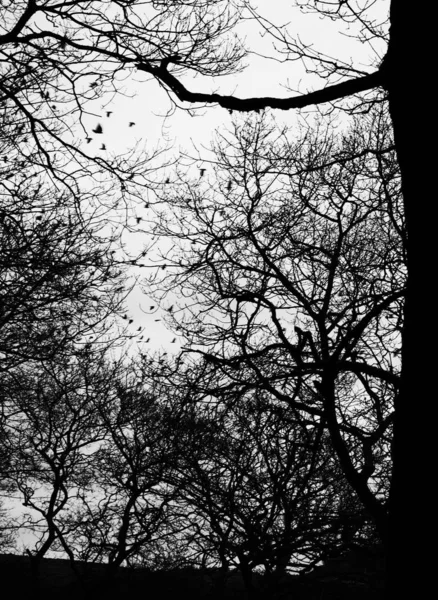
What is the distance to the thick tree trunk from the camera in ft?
8.70

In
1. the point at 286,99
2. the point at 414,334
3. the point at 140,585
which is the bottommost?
the point at 140,585

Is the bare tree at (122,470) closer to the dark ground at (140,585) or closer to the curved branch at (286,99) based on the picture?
the dark ground at (140,585)

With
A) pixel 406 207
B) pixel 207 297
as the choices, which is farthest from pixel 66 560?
pixel 406 207

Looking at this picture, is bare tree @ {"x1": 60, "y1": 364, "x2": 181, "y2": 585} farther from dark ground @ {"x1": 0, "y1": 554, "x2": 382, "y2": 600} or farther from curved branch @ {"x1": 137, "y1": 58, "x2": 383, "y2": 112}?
curved branch @ {"x1": 137, "y1": 58, "x2": 383, "y2": 112}

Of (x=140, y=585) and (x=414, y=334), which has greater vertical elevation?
(x=414, y=334)

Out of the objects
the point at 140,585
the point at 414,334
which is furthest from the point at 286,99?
the point at 140,585

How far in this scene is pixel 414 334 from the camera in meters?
2.97

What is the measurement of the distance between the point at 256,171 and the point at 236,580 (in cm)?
1282

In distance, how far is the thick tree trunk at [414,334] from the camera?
265 cm

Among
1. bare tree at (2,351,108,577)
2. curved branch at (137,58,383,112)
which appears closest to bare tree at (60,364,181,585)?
bare tree at (2,351,108,577)

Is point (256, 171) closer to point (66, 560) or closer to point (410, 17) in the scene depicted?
point (410, 17)

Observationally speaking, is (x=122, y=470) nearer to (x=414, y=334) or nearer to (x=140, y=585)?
(x=140, y=585)

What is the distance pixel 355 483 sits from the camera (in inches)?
315

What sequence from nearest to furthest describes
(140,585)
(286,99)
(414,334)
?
(414,334) < (286,99) < (140,585)
